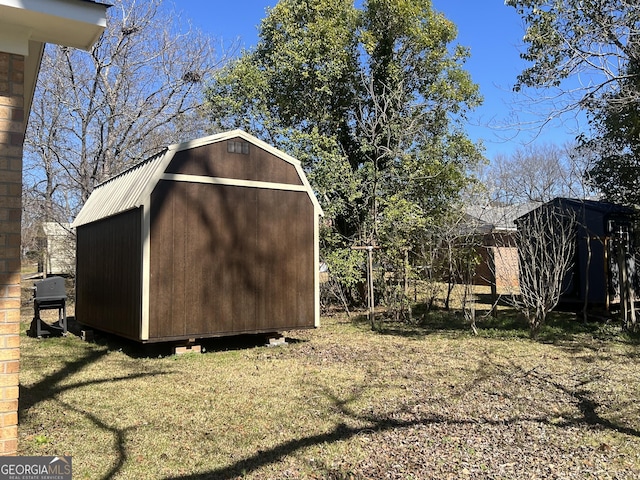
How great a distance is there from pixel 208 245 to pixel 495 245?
28.3 feet

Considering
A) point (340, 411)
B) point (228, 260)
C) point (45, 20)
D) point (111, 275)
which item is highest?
point (45, 20)

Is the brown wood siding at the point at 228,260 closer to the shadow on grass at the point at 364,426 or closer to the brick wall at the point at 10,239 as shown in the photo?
the shadow on grass at the point at 364,426

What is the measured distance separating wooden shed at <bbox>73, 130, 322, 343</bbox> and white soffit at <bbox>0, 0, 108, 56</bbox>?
374 centimetres

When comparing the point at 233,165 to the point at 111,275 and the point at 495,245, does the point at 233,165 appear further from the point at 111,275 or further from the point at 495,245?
the point at 495,245

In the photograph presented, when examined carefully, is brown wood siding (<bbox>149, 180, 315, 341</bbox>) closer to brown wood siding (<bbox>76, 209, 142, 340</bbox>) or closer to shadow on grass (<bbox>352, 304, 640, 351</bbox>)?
brown wood siding (<bbox>76, 209, 142, 340</bbox>)

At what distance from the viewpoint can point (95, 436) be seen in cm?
397

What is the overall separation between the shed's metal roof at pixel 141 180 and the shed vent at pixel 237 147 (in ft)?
0.26

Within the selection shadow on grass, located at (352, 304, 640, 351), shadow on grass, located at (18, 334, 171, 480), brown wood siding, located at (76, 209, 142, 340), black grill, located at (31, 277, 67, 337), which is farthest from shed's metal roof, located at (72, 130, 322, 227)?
shadow on grass, located at (352, 304, 640, 351)

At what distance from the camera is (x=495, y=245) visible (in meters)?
13.3

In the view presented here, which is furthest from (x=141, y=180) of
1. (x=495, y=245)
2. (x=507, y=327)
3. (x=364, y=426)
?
(x=495, y=245)

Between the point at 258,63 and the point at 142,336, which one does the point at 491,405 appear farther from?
the point at 258,63

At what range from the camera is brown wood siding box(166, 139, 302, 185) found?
23.3ft

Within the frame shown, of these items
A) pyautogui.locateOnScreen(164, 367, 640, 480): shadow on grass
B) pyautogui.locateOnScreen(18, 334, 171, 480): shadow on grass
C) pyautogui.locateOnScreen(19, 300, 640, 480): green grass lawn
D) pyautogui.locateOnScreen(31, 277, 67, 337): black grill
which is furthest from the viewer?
pyautogui.locateOnScreen(31, 277, 67, 337): black grill

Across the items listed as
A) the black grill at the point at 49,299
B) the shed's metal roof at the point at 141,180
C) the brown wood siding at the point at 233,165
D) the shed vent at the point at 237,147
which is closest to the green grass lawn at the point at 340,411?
the black grill at the point at 49,299
